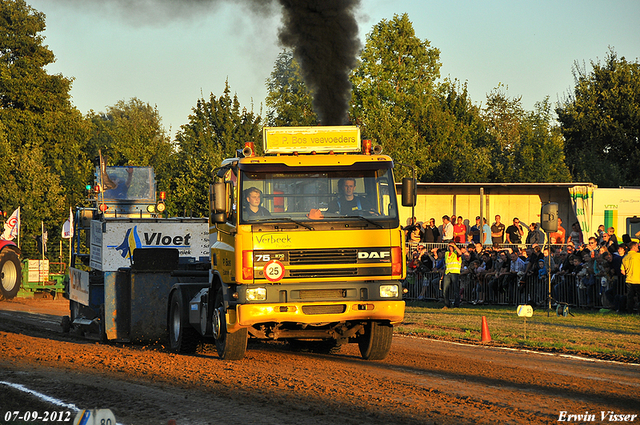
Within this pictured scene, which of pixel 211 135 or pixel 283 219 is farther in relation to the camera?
pixel 211 135

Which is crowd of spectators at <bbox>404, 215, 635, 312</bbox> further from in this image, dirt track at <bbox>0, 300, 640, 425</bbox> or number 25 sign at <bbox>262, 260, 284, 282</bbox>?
number 25 sign at <bbox>262, 260, 284, 282</bbox>

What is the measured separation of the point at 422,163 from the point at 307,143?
33231mm

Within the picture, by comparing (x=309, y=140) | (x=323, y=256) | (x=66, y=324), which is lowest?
(x=66, y=324)

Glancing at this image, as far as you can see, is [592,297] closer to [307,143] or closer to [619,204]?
[619,204]

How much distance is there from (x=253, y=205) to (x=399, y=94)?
39.5m

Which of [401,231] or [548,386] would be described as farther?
[401,231]

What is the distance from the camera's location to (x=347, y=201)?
10.9 m

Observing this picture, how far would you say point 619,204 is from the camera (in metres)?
27.8

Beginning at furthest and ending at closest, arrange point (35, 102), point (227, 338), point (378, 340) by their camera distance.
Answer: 1. point (35, 102)
2. point (378, 340)
3. point (227, 338)

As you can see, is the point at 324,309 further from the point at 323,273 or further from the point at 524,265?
the point at 524,265

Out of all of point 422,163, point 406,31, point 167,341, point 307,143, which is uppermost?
point 406,31

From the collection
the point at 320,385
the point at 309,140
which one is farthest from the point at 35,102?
the point at 320,385

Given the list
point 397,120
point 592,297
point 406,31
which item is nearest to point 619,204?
point 592,297

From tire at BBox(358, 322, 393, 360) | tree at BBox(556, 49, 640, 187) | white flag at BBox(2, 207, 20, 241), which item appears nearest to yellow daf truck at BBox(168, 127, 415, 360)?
tire at BBox(358, 322, 393, 360)
